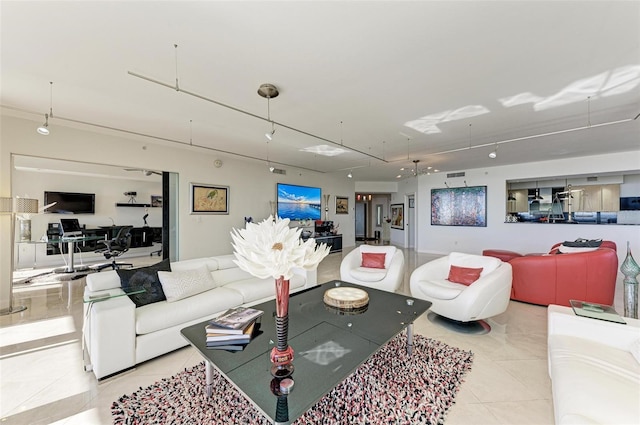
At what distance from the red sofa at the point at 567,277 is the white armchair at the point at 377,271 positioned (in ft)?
5.91

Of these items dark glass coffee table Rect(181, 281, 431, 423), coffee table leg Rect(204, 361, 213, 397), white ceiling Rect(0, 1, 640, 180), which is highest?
white ceiling Rect(0, 1, 640, 180)

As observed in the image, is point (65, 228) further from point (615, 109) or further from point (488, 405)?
point (615, 109)

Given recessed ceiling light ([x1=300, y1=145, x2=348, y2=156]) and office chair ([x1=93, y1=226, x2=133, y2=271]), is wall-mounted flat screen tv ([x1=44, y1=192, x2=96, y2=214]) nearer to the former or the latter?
office chair ([x1=93, y1=226, x2=133, y2=271])

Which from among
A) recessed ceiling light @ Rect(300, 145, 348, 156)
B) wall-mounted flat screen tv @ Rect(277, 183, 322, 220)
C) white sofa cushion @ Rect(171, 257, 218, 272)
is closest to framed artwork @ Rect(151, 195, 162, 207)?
wall-mounted flat screen tv @ Rect(277, 183, 322, 220)

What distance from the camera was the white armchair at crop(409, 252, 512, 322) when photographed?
2.61m

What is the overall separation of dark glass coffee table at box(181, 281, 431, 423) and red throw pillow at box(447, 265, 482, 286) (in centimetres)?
110

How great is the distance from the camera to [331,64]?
2371mm

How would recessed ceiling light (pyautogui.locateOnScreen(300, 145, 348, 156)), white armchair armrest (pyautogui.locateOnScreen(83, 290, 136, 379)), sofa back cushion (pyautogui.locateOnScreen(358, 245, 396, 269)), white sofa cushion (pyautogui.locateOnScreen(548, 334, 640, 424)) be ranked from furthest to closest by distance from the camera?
1. recessed ceiling light (pyautogui.locateOnScreen(300, 145, 348, 156))
2. sofa back cushion (pyautogui.locateOnScreen(358, 245, 396, 269))
3. white armchair armrest (pyautogui.locateOnScreen(83, 290, 136, 379))
4. white sofa cushion (pyautogui.locateOnScreen(548, 334, 640, 424))

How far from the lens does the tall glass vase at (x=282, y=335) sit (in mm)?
1316

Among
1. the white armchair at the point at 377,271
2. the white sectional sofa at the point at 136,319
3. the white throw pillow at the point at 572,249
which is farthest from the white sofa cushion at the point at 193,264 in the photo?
the white throw pillow at the point at 572,249

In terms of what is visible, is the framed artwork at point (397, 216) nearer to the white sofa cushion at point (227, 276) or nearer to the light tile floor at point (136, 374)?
the light tile floor at point (136, 374)

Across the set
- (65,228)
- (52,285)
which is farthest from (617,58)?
(65,228)

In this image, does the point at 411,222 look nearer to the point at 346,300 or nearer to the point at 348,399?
the point at 346,300

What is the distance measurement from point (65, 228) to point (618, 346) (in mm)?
9993
